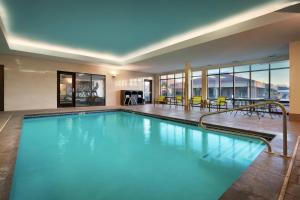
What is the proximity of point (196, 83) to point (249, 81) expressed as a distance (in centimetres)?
328

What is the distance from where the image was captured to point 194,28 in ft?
16.4

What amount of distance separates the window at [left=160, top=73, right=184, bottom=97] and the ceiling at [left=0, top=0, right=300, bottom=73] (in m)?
5.62

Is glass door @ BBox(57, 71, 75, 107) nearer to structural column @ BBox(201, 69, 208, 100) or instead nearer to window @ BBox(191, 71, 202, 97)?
window @ BBox(191, 71, 202, 97)

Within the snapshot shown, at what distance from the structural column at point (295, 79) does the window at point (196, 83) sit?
5.58 metres

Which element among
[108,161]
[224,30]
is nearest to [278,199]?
[108,161]

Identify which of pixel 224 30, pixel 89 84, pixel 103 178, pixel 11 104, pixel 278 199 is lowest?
pixel 103 178

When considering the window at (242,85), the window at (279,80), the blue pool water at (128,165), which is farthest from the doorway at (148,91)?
the blue pool water at (128,165)

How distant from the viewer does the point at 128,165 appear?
9.02 ft

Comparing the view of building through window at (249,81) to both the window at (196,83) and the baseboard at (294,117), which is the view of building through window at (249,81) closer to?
the window at (196,83)

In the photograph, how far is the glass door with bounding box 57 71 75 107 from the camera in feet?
28.9

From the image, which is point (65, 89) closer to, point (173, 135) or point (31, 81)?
point (31, 81)

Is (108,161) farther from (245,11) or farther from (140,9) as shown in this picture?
(245,11)

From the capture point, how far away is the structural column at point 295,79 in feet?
16.9

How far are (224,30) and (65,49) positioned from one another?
6461mm
